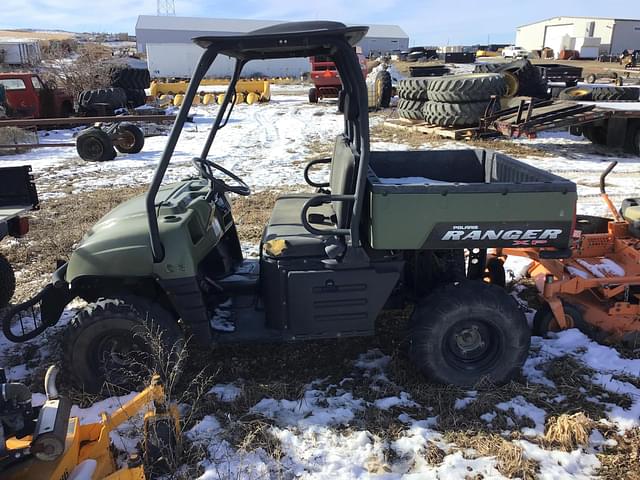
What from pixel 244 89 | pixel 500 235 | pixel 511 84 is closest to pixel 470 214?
pixel 500 235

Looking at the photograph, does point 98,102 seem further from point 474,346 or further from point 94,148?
point 474,346

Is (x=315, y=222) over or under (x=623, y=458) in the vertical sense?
over

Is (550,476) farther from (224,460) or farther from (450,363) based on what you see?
(224,460)

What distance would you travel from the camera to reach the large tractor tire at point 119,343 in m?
3.21

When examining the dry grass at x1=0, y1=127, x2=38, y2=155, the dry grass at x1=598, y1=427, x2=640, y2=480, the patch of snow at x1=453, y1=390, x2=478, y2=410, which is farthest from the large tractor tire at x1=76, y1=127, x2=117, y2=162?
the dry grass at x1=598, y1=427, x2=640, y2=480

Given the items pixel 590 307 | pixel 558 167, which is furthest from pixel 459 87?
pixel 590 307

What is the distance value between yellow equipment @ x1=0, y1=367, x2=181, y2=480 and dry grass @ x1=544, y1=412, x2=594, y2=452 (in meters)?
A: 2.07

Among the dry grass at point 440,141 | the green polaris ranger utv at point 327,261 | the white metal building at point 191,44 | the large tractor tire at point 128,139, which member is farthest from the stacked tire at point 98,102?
the green polaris ranger utv at point 327,261

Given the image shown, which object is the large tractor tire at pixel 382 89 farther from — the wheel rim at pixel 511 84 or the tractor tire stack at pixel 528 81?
the wheel rim at pixel 511 84

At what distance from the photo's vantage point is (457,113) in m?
12.3

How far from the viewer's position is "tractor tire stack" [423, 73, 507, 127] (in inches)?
474

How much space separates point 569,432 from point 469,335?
2.61ft

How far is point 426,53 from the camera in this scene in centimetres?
4734

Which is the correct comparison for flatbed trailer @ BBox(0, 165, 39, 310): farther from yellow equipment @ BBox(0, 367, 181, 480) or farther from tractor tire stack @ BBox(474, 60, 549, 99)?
tractor tire stack @ BBox(474, 60, 549, 99)
